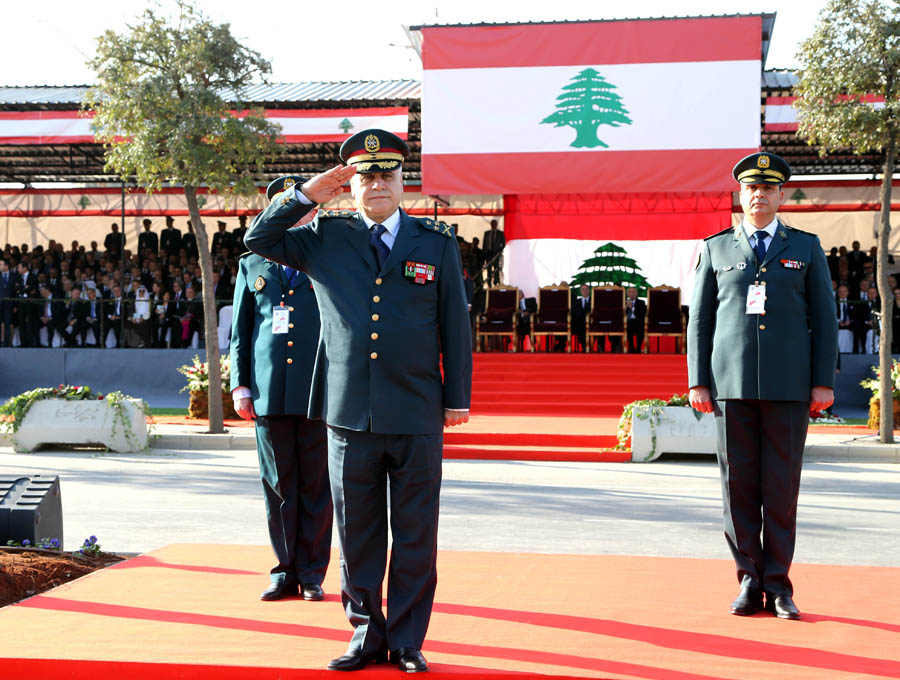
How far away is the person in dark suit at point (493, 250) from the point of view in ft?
84.5

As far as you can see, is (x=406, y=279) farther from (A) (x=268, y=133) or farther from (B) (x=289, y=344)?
(A) (x=268, y=133)

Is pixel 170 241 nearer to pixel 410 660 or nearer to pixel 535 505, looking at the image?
pixel 535 505

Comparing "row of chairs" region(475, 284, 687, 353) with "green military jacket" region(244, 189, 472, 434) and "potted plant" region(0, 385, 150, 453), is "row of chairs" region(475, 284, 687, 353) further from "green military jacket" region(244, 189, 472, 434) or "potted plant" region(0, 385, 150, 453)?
"green military jacket" region(244, 189, 472, 434)

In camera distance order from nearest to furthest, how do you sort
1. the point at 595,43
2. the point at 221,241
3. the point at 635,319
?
the point at 595,43
the point at 635,319
the point at 221,241

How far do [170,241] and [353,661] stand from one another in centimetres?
2388

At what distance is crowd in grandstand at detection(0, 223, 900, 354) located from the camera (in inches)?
819

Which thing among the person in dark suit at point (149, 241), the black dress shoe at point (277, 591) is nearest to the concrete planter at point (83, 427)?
the black dress shoe at point (277, 591)

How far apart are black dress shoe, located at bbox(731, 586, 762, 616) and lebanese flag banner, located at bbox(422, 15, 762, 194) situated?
14287mm

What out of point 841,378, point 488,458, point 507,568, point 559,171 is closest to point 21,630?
point 507,568

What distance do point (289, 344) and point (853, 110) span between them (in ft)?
35.8

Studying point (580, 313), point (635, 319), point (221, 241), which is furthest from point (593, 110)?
point (221, 241)

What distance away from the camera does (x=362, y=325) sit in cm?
417

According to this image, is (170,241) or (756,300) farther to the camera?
(170,241)

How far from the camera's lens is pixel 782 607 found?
494 centimetres
